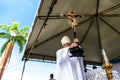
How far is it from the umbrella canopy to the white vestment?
65.9 inches

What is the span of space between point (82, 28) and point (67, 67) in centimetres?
348

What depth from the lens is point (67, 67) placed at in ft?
9.98

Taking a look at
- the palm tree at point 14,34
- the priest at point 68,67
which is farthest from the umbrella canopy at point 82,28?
the palm tree at point 14,34

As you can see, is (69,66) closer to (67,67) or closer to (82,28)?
(67,67)

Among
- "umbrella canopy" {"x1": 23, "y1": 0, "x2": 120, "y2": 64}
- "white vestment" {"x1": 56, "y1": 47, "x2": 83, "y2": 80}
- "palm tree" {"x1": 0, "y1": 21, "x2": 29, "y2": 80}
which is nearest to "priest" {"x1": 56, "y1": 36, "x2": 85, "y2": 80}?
"white vestment" {"x1": 56, "y1": 47, "x2": 83, "y2": 80}

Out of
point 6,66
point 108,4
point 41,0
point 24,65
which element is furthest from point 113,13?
point 6,66

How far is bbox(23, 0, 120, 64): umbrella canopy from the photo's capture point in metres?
4.95

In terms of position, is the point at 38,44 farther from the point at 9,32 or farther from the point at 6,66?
the point at 9,32

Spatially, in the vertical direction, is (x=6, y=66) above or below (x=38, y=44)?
above

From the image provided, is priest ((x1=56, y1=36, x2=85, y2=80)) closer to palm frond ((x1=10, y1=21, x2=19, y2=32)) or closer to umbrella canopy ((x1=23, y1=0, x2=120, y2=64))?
umbrella canopy ((x1=23, y1=0, x2=120, y2=64))

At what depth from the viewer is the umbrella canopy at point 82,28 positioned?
4.95 meters

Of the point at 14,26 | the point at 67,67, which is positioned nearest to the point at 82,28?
the point at 67,67

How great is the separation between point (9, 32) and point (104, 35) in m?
18.2

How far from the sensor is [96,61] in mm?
7715
